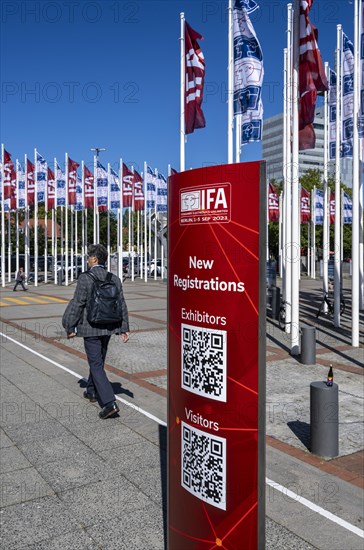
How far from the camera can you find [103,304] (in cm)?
647

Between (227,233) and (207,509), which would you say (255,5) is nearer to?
(227,233)

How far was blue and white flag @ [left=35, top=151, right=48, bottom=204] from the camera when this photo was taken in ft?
103

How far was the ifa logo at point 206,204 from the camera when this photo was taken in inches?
107

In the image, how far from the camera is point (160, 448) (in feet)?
19.2

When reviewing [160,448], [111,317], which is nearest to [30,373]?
[111,317]

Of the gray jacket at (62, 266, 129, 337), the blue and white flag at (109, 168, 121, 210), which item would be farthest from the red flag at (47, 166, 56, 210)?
the gray jacket at (62, 266, 129, 337)

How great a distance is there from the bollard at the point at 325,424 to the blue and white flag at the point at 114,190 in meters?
28.3

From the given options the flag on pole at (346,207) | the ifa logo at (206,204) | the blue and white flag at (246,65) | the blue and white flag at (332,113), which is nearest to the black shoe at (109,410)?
the ifa logo at (206,204)

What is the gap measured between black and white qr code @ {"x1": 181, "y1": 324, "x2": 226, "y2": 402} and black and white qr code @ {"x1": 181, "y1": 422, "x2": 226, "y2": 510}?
25 centimetres

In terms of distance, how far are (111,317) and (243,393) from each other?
397 cm

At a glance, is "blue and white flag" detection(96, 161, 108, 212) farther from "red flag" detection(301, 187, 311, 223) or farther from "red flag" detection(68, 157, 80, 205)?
"red flag" detection(301, 187, 311, 223)

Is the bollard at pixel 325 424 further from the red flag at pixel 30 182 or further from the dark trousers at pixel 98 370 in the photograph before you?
the red flag at pixel 30 182

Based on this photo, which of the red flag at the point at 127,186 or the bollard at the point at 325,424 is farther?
the red flag at the point at 127,186

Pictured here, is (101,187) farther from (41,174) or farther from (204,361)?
(204,361)
